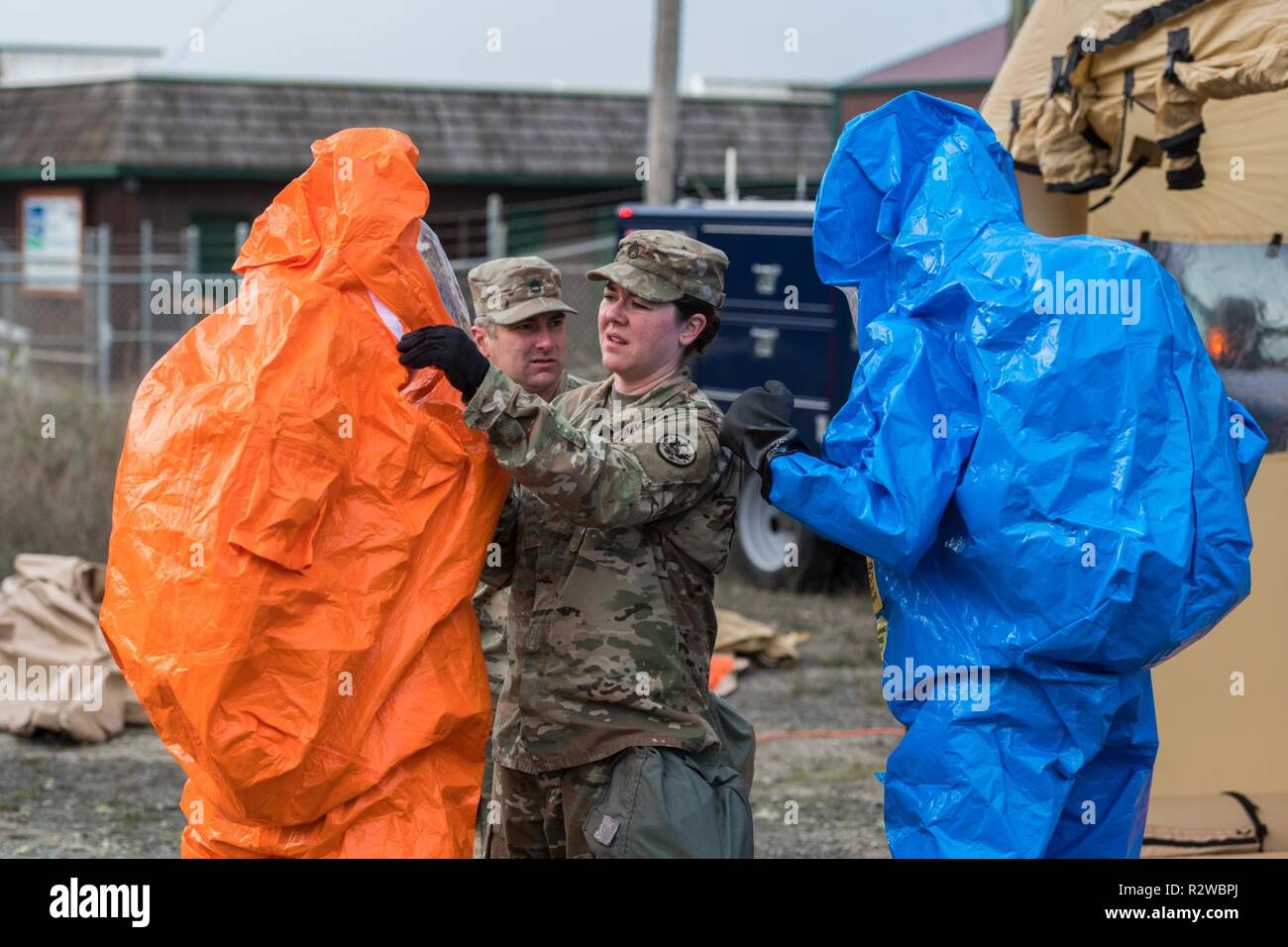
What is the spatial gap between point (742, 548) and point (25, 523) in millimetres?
4656

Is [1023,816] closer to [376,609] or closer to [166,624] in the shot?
[376,609]

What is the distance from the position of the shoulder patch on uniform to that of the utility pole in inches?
391

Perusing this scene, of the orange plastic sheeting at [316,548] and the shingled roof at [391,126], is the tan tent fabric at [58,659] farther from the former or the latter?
the shingled roof at [391,126]

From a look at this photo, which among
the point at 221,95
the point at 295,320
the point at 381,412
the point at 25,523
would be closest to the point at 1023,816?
the point at 381,412

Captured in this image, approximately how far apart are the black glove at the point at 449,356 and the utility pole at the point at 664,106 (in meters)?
10.2

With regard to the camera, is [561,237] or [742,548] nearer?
[742,548]

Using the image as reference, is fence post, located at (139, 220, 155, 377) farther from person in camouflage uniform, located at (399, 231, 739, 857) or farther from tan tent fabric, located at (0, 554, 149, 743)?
person in camouflage uniform, located at (399, 231, 739, 857)

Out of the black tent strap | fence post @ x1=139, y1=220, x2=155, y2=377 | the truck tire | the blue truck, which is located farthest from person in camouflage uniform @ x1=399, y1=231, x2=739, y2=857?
fence post @ x1=139, y1=220, x2=155, y2=377

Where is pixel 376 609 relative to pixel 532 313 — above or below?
below

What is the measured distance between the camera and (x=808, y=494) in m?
3.39

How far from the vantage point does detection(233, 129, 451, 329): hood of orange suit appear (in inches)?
137

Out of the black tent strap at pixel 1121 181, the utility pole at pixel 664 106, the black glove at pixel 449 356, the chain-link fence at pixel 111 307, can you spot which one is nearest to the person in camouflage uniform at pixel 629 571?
the black glove at pixel 449 356

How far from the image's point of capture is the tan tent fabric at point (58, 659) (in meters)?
7.62

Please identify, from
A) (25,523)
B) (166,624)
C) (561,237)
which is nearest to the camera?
(166,624)
